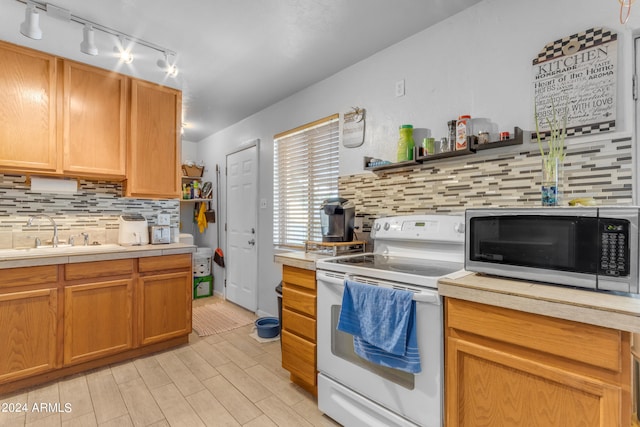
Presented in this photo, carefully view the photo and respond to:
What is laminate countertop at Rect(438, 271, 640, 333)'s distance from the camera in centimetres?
91

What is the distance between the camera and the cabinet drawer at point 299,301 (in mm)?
1961

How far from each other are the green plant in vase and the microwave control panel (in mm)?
329

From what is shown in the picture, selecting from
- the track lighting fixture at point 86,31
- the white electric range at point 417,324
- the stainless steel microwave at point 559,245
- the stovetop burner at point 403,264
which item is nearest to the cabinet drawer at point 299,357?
the white electric range at point 417,324

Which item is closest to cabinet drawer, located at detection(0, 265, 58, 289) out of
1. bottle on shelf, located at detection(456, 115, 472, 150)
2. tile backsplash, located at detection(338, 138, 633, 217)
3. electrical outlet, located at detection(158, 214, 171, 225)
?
electrical outlet, located at detection(158, 214, 171, 225)

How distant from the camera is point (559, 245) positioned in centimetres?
116

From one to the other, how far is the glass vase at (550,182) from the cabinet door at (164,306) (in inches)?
109

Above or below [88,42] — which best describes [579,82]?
below

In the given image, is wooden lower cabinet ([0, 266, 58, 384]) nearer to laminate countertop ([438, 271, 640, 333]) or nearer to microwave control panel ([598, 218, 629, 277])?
laminate countertop ([438, 271, 640, 333])

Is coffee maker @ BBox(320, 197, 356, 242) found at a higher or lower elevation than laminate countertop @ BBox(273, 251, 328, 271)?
higher

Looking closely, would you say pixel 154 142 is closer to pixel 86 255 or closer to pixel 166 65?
pixel 166 65

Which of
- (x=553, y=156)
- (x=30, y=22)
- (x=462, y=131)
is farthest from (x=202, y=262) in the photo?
(x=553, y=156)

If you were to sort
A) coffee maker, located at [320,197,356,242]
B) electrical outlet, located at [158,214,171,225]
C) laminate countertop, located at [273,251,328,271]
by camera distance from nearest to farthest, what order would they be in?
1. laminate countertop, located at [273,251,328,271]
2. coffee maker, located at [320,197,356,242]
3. electrical outlet, located at [158,214,171,225]

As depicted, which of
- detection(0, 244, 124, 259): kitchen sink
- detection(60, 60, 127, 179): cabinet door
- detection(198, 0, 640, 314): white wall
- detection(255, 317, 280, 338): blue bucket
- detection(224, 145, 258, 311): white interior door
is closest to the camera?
detection(198, 0, 640, 314): white wall

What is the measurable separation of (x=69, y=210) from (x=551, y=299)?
348cm
